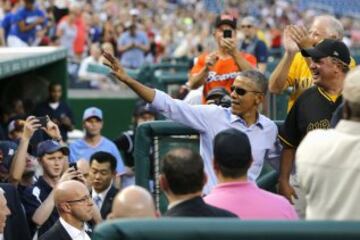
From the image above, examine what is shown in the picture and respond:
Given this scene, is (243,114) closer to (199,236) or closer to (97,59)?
(199,236)

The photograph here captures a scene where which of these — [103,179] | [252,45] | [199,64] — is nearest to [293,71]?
[103,179]

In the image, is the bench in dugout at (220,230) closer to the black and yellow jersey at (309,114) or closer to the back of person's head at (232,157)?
the back of person's head at (232,157)

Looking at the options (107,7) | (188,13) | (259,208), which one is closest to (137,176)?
(259,208)

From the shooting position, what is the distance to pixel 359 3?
47.0m

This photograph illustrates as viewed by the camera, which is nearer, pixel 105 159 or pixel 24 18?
pixel 105 159

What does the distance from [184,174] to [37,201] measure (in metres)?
4.18

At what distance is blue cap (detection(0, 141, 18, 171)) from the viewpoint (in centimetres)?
1024

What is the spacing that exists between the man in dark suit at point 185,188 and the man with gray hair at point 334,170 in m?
0.45

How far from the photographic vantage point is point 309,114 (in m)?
7.87

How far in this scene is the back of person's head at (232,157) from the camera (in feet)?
19.6

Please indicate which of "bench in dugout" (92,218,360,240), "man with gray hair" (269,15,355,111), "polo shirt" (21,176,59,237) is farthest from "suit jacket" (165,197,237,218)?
"polo shirt" (21,176,59,237)

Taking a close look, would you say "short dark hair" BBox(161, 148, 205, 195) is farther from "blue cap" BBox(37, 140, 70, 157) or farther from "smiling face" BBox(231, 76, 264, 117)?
"blue cap" BBox(37, 140, 70, 157)

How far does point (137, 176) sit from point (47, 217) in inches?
49.2

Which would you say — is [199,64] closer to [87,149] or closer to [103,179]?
[103,179]
